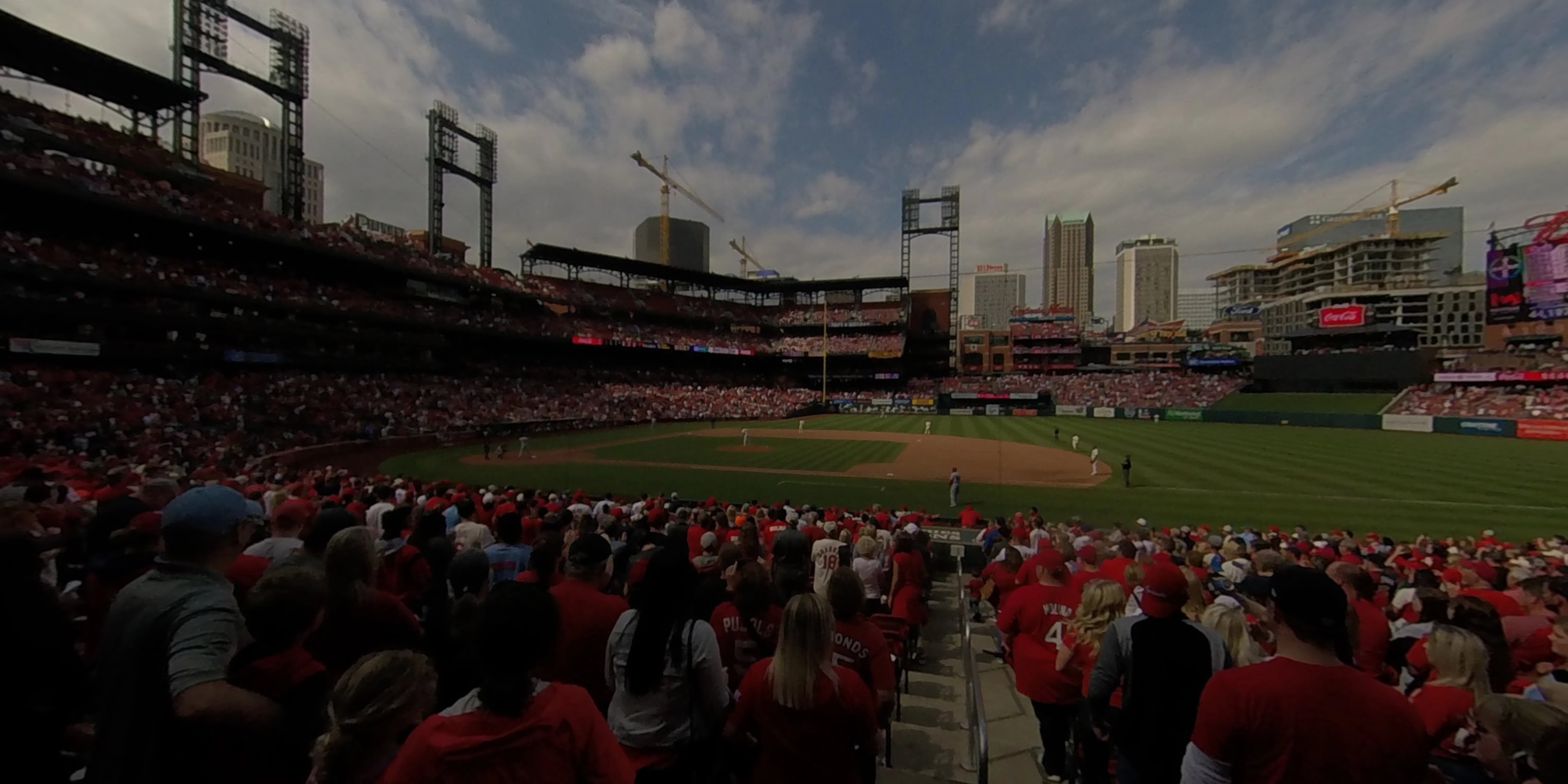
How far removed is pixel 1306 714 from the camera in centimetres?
242

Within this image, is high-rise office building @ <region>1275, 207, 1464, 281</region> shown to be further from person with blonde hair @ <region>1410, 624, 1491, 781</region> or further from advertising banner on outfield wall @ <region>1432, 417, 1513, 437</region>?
person with blonde hair @ <region>1410, 624, 1491, 781</region>

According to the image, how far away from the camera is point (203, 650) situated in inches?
102

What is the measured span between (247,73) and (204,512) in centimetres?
5698

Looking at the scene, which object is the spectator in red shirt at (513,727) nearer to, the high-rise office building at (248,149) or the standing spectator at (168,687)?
the standing spectator at (168,687)

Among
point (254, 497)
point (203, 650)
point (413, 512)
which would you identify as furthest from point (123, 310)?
point (203, 650)

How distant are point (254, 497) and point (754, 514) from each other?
9429 mm

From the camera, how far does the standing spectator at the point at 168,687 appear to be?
7.98 ft

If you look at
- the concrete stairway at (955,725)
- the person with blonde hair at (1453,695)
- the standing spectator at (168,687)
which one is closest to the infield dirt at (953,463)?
the concrete stairway at (955,725)

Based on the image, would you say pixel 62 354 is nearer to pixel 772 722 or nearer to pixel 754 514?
pixel 754 514

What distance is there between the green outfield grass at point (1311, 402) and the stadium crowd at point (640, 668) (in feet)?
203

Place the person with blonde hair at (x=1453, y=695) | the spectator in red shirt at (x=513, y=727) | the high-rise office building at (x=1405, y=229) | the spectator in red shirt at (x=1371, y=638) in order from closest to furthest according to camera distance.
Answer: the spectator in red shirt at (x=513, y=727) → the person with blonde hair at (x=1453, y=695) → the spectator in red shirt at (x=1371, y=638) → the high-rise office building at (x=1405, y=229)

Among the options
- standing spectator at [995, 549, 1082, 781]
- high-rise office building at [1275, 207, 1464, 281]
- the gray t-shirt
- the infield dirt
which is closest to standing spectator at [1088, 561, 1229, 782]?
standing spectator at [995, 549, 1082, 781]

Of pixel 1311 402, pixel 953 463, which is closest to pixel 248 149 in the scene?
pixel 953 463

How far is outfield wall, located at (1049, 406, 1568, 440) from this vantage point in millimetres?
40500
